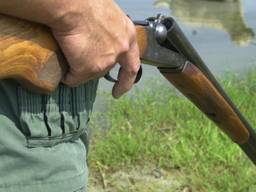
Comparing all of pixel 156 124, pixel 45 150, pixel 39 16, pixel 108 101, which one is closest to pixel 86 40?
pixel 39 16

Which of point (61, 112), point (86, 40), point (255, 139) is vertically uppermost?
point (86, 40)

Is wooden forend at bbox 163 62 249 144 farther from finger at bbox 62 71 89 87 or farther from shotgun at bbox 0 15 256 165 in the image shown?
finger at bbox 62 71 89 87

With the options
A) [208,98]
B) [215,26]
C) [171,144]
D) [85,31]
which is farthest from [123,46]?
[215,26]

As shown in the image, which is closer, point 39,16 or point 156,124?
point 39,16

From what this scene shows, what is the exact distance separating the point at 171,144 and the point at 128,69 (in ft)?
6.64

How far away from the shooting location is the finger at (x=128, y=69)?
1.15 metres

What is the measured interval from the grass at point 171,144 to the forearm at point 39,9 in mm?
1937

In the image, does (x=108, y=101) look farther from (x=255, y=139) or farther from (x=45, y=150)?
(x=45, y=150)

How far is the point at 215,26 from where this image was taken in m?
5.52

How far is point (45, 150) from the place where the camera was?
115 centimetres

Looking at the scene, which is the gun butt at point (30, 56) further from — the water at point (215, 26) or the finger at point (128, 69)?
the water at point (215, 26)

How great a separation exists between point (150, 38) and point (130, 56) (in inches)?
7.3

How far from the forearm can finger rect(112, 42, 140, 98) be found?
0.58 feet

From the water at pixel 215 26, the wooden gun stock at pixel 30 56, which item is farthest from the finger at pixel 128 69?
the water at pixel 215 26
